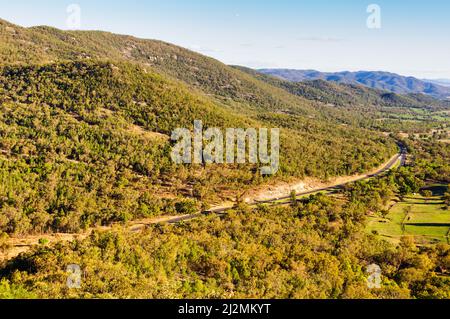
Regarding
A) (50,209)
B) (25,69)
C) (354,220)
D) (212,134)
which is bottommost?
(354,220)

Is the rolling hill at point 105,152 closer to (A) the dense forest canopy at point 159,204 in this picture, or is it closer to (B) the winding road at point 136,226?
(A) the dense forest canopy at point 159,204

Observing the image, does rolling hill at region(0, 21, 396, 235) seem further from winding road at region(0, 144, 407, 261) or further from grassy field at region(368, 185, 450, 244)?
grassy field at region(368, 185, 450, 244)

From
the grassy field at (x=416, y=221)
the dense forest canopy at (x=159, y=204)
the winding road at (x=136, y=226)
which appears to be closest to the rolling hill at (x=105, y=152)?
the dense forest canopy at (x=159, y=204)

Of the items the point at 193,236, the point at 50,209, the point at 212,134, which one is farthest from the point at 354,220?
the point at 50,209

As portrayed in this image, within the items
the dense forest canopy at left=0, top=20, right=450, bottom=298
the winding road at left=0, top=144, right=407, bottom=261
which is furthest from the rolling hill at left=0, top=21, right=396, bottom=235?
the winding road at left=0, top=144, right=407, bottom=261

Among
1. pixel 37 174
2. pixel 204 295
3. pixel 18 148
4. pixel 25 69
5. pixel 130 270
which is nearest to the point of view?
pixel 204 295

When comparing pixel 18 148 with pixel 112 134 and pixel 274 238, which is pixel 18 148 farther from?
pixel 274 238

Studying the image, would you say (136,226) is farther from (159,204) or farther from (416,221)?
(416,221)

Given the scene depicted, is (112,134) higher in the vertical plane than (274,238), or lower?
higher
